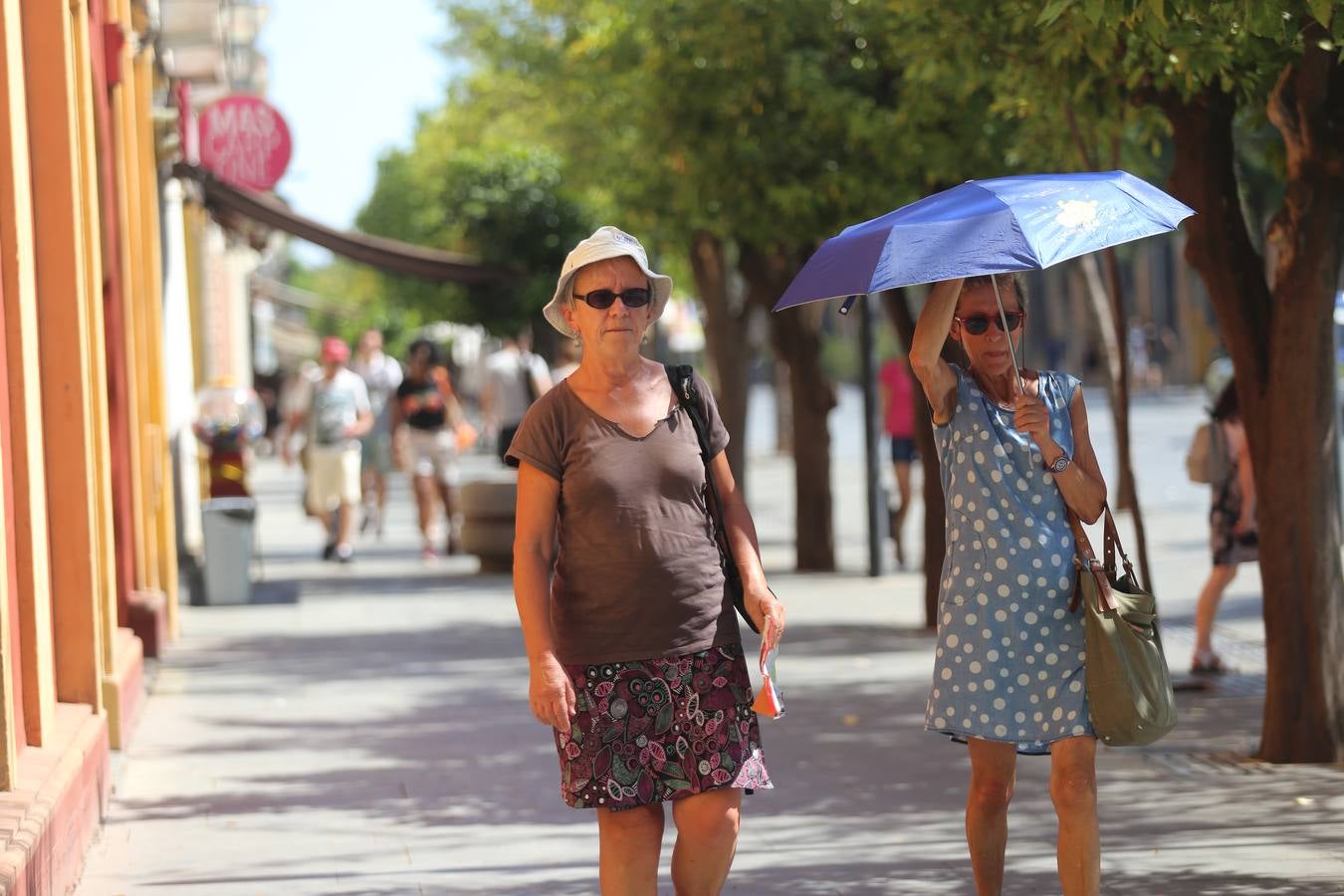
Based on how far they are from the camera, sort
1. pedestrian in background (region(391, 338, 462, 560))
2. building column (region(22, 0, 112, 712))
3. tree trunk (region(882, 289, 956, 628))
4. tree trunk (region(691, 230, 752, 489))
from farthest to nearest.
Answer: tree trunk (region(691, 230, 752, 489)) < pedestrian in background (region(391, 338, 462, 560)) < tree trunk (region(882, 289, 956, 628)) < building column (region(22, 0, 112, 712))

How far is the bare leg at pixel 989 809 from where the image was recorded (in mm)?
5277

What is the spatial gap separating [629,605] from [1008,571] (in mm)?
950

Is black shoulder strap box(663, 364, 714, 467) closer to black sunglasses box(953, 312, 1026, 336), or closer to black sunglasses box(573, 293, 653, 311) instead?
black sunglasses box(573, 293, 653, 311)

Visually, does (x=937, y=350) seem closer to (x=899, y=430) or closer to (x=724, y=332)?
(x=899, y=430)

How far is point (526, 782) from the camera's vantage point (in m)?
8.33

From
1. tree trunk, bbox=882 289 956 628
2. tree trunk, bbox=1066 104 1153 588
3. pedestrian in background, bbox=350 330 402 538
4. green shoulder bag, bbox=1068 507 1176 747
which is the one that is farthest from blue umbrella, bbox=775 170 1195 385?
pedestrian in background, bbox=350 330 402 538

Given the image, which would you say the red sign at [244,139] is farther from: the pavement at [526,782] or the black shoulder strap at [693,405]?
the black shoulder strap at [693,405]

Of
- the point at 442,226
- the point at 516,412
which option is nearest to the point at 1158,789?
the point at 516,412

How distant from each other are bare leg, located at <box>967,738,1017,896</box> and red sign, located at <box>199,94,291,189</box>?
11214 millimetres

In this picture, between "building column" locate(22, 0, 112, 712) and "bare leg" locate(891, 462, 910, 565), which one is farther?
"bare leg" locate(891, 462, 910, 565)

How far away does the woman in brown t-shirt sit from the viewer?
4.86 meters

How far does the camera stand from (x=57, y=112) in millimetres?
7535

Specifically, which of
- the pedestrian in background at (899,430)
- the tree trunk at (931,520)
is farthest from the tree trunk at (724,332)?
the tree trunk at (931,520)

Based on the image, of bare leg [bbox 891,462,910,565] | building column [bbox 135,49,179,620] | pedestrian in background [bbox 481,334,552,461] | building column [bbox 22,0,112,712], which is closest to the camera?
building column [bbox 22,0,112,712]
